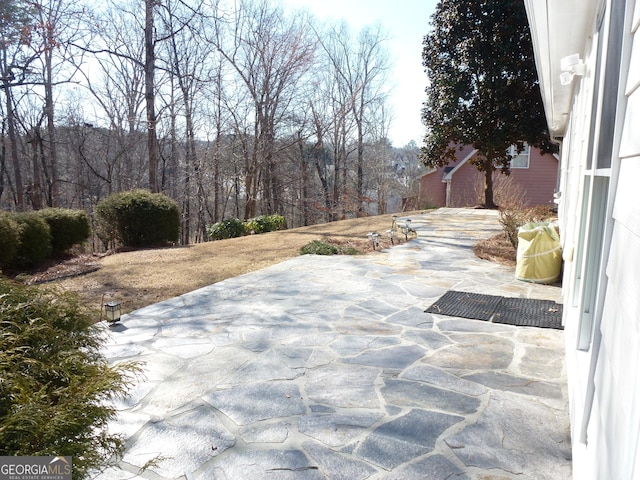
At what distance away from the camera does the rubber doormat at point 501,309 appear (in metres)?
A: 4.07

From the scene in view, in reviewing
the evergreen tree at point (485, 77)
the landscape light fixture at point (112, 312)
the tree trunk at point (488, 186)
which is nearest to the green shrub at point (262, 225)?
the evergreen tree at point (485, 77)

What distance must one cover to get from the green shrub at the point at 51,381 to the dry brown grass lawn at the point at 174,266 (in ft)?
9.65

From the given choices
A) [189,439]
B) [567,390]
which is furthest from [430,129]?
[189,439]

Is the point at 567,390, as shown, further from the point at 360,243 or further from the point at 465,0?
the point at 465,0

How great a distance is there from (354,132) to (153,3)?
13.5 m

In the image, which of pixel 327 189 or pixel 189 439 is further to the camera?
pixel 327 189

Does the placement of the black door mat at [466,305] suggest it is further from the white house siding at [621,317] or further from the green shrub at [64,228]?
the green shrub at [64,228]

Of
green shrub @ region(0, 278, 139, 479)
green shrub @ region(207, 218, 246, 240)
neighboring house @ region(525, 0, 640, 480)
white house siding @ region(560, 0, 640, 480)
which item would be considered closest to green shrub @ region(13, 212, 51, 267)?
green shrub @ region(207, 218, 246, 240)

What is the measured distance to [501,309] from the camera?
4.41m

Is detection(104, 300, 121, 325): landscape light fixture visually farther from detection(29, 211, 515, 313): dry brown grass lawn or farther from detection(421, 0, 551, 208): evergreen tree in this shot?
detection(421, 0, 551, 208): evergreen tree

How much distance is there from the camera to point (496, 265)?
6.56 meters

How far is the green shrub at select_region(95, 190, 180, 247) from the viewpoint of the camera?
9.61m

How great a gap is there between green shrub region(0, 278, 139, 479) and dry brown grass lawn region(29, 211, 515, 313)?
9.65 ft

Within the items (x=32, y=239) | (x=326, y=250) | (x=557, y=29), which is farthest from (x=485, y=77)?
(x=32, y=239)
